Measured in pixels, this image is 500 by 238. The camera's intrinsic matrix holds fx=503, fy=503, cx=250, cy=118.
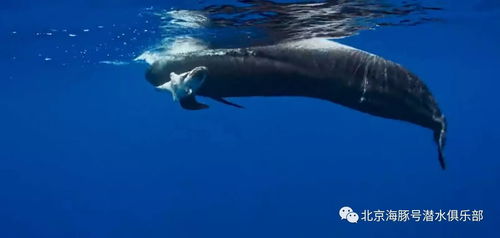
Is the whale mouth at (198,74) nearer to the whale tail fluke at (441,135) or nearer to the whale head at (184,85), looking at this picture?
the whale head at (184,85)

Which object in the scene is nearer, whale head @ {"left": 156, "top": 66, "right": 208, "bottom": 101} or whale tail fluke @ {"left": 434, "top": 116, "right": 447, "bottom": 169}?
whale head @ {"left": 156, "top": 66, "right": 208, "bottom": 101}

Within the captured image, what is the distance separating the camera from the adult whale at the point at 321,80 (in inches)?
296

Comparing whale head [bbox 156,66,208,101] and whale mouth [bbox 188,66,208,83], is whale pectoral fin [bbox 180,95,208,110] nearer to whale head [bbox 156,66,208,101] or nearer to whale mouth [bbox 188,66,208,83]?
whale head [bbox 156,66,208,101]

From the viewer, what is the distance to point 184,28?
14.1 m

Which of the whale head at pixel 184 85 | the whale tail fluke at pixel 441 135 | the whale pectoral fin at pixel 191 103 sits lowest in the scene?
the whale tail fluke at pixel 441 135

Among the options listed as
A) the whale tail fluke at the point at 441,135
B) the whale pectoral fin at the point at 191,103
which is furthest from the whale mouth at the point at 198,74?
the whale tail fluke at the point at 441,135

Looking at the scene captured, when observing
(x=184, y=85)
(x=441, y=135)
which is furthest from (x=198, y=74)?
(x=441, y=135)

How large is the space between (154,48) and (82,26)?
257 cm

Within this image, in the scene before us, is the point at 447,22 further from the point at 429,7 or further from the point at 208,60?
the point at 208,60

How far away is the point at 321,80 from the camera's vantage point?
766cm

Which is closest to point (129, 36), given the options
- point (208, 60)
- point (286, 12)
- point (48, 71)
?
point (286, 12)

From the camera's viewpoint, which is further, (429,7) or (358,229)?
(358,229)

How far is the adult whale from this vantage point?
24.7 ft

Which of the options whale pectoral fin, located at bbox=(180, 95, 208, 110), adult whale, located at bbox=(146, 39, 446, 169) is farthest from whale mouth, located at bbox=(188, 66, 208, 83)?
whale pectoral fin, located at bbox=(180, 95, 208, 110)
